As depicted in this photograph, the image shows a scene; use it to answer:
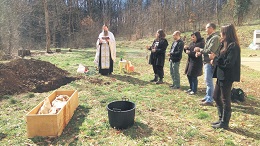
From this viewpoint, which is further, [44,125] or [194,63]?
[194,63]

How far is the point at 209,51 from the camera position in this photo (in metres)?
5.34

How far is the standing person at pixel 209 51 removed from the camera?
530 cm

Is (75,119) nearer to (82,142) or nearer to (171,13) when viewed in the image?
(82,142)

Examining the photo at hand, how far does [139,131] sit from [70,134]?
4.36 feet

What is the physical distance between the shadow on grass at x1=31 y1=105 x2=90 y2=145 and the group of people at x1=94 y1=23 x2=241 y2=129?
277 centimetres

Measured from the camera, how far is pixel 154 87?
299 inches

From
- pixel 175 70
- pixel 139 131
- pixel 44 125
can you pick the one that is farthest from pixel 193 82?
pixel 44 125

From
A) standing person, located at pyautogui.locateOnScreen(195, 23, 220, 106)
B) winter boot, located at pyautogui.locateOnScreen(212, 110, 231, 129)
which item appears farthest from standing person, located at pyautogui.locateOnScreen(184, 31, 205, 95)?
winter boot, located at pyautogui.locateOnScreen(212, 110, 231, 129)

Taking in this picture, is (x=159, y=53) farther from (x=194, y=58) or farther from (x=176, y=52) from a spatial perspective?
(x=194, y=58)

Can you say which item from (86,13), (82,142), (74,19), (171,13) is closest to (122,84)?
(82,142)

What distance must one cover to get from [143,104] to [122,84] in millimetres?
2192

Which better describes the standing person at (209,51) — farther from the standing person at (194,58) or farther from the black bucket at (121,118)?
the black bucket at (121,118)

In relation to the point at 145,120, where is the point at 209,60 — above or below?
above

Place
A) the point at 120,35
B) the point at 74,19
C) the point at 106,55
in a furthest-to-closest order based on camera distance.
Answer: the point at 120,35 → the point at 74,19 → the point at 106,55
